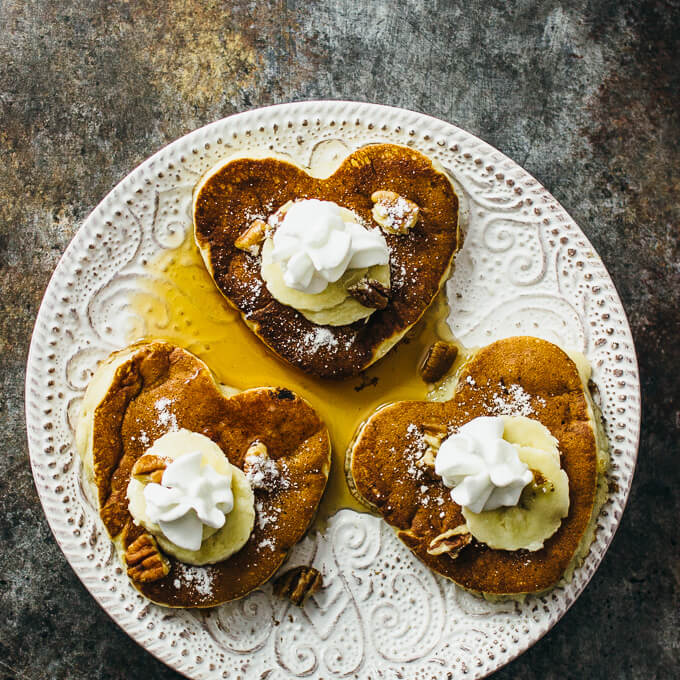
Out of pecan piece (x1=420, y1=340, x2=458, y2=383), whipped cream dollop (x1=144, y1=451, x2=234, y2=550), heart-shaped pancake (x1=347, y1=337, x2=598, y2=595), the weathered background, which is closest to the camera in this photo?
whipped cream dollop (x1=144, y1=451, x2=234, y2=550)

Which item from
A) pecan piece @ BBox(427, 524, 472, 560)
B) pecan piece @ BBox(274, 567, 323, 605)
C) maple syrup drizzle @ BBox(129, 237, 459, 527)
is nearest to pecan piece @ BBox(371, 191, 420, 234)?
maple syrup drizzle @ BBox(129, 237, 459, 527)

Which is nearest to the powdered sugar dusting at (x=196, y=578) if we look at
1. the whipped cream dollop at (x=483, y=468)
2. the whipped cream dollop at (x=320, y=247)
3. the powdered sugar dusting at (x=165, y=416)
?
the powdered sugar dusting at (x=165, y=416)

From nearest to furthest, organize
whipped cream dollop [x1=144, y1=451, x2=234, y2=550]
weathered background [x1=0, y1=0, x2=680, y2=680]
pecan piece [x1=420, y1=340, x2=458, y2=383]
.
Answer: whipped cream dollop [x1=144, y1=451, x2=234, y2=550] < pecan piece [x1=420, y1=340, x2=458, y2=383] < weathered background [x1=0, y1=0, x2=680, y2=680]

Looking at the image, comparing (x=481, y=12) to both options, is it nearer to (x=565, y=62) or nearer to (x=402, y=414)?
(x=565, y=62)

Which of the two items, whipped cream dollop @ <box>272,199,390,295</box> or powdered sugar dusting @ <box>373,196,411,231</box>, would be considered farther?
powdered sugar dusting @ <box>373,196,411,231</box>

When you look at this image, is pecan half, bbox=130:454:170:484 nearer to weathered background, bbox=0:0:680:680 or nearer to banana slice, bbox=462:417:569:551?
weathered background, bbox=0:0:680:680

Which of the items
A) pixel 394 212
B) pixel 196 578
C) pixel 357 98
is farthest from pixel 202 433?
pixel 357 98

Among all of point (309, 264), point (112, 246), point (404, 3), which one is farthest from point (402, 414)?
point (404, 3)
